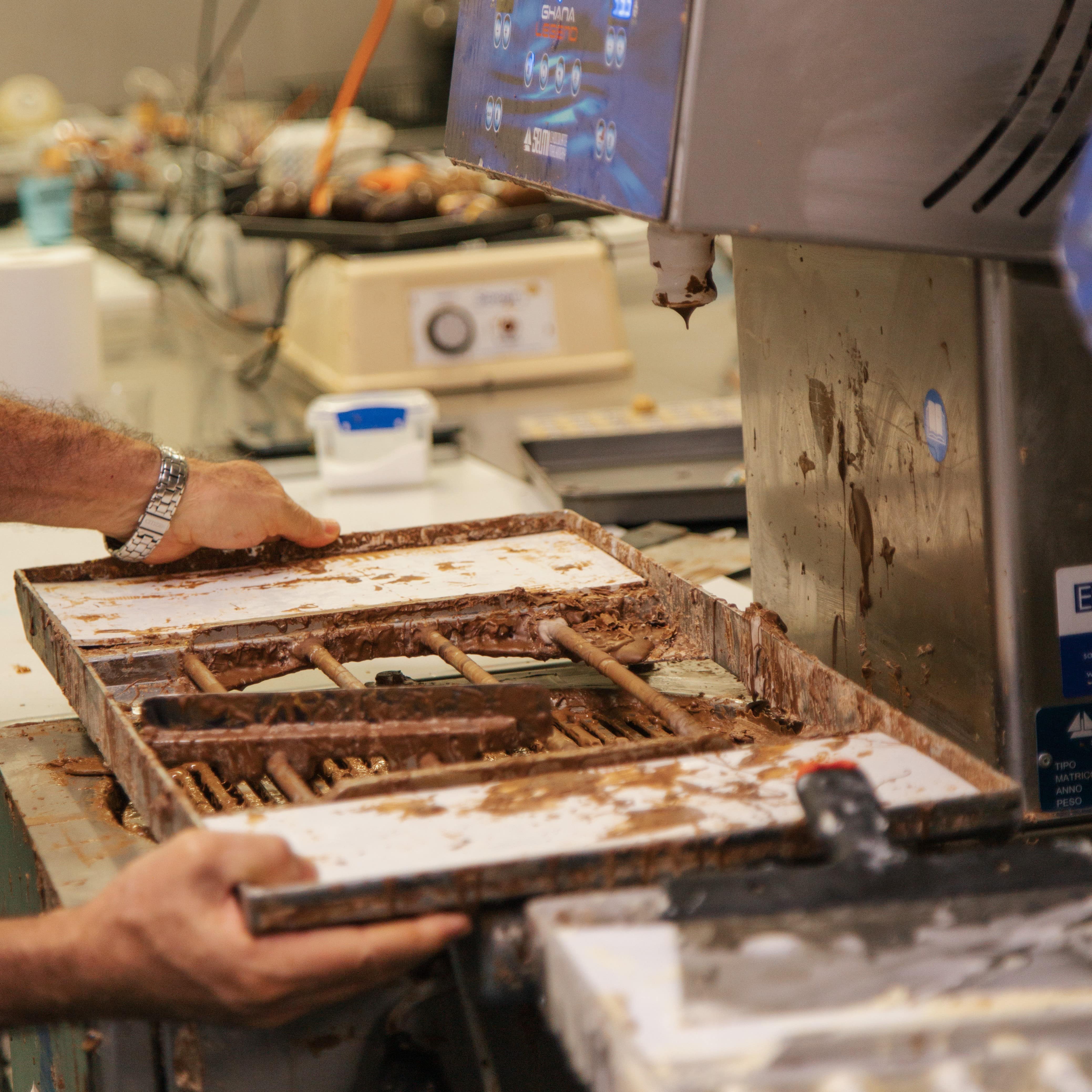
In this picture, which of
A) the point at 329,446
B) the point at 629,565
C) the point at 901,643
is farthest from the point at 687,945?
the point at 329,446

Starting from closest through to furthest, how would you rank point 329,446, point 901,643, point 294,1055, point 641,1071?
point 641,1071 < point 294,1055 < point 901,643 < point 329,446

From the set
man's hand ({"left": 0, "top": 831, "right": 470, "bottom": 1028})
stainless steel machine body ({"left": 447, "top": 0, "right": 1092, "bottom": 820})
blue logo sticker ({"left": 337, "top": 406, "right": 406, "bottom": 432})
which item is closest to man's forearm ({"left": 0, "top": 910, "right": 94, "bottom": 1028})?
man's hand ({"left": 0, "top": 831, "right": 470, "bottom": 1028})

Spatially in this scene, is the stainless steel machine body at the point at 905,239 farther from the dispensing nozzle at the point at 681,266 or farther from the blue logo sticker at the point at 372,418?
the blue logo sticker at the point at 372,418

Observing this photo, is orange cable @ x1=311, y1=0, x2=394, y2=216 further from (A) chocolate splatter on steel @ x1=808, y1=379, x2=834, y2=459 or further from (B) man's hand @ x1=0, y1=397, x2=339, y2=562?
(A) chocolate splatter on steel @ x1=808, y1=379, x2=834, y2=459

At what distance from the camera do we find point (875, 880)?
2.17 ft

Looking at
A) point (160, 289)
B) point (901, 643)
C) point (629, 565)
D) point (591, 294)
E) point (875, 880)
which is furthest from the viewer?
point (160, 289)

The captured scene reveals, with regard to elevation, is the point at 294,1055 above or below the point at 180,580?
below

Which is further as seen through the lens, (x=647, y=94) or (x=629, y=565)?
(x=629, y=565)

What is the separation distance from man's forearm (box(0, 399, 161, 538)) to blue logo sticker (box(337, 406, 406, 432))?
0.69m

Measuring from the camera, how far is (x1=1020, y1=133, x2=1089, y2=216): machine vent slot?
82 cm

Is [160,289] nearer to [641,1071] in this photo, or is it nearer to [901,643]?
[901,643]

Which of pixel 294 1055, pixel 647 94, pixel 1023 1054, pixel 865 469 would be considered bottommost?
pixel 294 1055

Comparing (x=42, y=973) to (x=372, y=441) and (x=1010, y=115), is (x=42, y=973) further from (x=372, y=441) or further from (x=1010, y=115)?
(x=372, y=441)

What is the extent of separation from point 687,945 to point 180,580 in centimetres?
83
